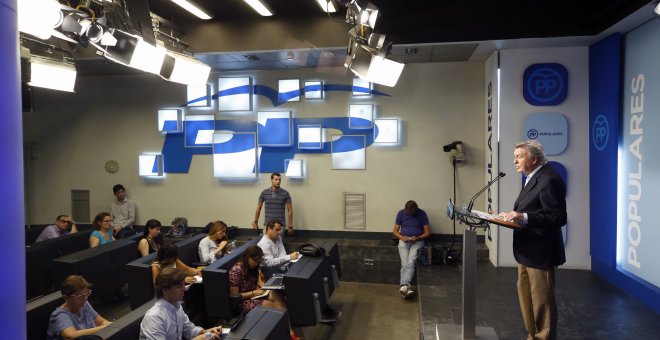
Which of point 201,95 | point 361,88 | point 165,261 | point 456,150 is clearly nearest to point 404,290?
point 456,150

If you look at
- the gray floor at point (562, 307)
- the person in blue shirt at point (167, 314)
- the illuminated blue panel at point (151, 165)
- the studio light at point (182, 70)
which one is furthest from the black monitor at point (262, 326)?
the illuminated blue panel at point (151, 165)

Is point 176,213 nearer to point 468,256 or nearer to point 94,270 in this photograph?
point 94,270

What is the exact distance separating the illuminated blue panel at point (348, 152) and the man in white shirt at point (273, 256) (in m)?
2.59

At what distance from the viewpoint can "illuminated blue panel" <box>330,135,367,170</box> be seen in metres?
7.46

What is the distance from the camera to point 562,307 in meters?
4.47

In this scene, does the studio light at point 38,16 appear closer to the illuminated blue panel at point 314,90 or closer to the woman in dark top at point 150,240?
the woman in dark top at point 150,240

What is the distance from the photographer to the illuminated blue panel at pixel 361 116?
7.37 meters

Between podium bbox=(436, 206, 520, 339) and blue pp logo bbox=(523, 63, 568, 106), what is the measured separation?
3783mm

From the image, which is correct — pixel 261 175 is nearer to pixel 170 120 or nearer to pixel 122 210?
pixel 170 120

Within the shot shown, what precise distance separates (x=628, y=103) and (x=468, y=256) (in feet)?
11.9

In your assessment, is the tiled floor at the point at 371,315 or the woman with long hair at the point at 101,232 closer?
the tiled floor at the point at 371,315

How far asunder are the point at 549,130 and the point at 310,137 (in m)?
3.80

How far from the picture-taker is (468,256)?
2.86 meters

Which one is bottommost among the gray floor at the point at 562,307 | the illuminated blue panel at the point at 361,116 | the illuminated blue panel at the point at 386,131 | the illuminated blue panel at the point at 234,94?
the gray floor at the point at 562,307
